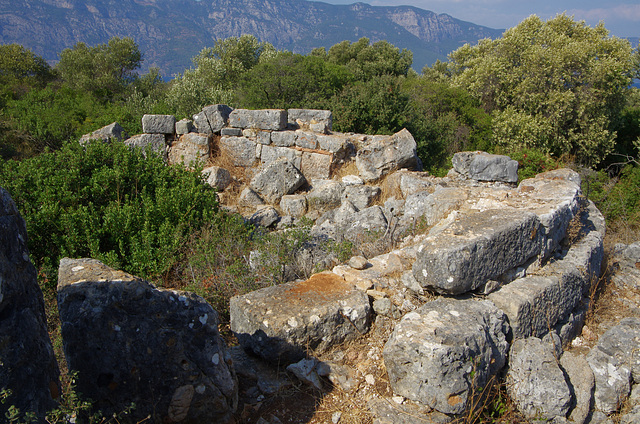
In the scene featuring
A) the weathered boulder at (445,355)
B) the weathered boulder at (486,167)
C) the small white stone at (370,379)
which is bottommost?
the small white stone at (370,379)

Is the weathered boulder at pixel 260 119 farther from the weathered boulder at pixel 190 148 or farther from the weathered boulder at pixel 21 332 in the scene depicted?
the weathered boulder at pixel 21 332

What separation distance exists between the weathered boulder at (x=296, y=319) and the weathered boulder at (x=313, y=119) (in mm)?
6166

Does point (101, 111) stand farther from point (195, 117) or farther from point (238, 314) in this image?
point (238, 314)

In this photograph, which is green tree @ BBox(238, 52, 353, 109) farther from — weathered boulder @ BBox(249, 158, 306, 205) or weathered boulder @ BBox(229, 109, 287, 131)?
weathered boulder @ BBox(249, 158, 306, 205)

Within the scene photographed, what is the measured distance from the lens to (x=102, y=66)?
76.6 ft

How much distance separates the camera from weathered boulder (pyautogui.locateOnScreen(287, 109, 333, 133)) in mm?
9500

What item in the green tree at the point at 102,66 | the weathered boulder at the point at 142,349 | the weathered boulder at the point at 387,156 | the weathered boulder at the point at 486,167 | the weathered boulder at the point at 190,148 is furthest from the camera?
the green tree at the point at 102,66

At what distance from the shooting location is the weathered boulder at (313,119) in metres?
9.50

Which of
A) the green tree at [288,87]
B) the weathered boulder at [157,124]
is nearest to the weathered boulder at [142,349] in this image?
the weathered boulder at [157,124]

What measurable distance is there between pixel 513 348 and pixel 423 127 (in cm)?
958

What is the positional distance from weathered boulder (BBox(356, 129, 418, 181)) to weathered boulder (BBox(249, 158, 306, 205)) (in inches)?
56.7

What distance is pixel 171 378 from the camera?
96.7 inches

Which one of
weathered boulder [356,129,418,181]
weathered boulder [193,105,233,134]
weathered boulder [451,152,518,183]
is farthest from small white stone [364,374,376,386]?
weathered boulder [193,105,233,134]

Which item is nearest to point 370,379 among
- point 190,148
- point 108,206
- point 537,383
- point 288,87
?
point 537,383
